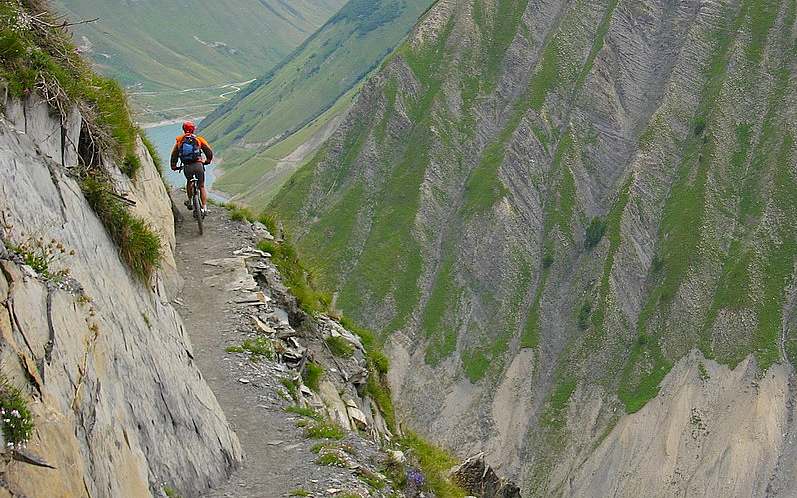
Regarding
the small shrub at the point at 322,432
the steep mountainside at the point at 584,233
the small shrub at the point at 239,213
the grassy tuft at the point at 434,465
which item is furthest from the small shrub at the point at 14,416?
the steep mountainside at the point at 584,233

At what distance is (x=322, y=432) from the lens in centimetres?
1484

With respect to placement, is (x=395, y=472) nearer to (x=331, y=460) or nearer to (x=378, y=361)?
(x=331, y=460)

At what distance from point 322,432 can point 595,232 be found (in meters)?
129

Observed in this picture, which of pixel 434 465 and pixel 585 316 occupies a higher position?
pixel 585 316

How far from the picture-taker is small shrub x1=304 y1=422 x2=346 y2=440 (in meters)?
14.8

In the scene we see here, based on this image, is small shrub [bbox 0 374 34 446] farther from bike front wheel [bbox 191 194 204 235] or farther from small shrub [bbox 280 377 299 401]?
bike front wheel [bbox 191 194 204 235]

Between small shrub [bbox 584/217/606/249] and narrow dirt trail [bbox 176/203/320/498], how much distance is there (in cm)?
12087

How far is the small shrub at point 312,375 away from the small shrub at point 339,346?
1964 millimetres

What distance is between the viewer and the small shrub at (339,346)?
68.9ft

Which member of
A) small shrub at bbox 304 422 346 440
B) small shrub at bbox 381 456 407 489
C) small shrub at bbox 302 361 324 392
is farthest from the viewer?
small shrub at bbox 302 361 324 392

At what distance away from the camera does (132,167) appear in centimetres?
1697

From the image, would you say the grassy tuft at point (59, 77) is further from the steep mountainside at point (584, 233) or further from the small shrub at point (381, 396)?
the steep mountainside at point (584, 233)

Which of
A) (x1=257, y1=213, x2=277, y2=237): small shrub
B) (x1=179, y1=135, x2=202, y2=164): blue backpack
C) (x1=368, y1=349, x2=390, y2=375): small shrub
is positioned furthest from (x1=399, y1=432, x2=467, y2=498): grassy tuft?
(x1=179, y1=135, x2=202, y2=164): blue backpack

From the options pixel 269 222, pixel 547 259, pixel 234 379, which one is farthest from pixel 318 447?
pixel 547 259
